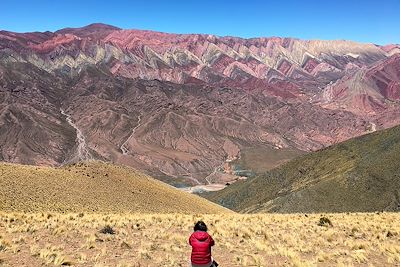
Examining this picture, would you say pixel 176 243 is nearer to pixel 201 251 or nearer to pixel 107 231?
pixel 107 231

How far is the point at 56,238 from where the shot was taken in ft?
74.6

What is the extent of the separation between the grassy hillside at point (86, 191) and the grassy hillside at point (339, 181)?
59.9 m

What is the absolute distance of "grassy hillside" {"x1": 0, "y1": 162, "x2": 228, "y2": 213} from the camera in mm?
43844

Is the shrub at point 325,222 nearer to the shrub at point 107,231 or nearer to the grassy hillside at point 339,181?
the shrub at point 107,231

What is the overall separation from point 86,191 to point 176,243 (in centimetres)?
3397

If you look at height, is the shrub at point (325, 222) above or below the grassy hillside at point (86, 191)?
below

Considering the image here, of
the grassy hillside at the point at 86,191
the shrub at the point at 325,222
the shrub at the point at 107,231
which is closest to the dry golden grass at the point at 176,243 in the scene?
the shrub at the point at 107,231

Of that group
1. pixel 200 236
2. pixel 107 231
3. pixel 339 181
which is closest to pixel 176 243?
pixel 107 231

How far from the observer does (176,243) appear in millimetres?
22656

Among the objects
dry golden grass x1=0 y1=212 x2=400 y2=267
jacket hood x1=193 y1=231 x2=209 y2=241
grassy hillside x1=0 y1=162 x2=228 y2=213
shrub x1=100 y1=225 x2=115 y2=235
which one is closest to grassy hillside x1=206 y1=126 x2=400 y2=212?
grassy hillside x1=0 y1=162 x2=228 y2=213

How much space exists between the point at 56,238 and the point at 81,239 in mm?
1234

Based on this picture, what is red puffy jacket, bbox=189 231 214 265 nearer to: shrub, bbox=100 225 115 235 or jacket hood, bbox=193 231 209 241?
jacket hood, bbox=193 231 209 241

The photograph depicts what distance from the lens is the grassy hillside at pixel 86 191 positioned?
43.8 meters

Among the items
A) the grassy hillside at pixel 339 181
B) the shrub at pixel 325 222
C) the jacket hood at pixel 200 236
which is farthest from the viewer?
the grassy hillside at pixel 339 181
